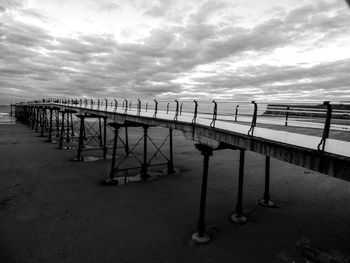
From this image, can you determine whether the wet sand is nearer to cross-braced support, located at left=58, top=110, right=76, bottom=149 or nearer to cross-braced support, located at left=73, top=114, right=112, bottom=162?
cross-braced support, located at left=73, top=114, right=112, bottom=162

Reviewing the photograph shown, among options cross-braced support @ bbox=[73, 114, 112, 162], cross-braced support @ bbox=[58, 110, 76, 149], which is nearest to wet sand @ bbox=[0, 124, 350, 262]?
cross-braced support @ bbox=[73, 114, 112, 162]

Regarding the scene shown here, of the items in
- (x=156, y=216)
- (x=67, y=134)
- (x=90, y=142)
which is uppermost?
(x=67, y=134)

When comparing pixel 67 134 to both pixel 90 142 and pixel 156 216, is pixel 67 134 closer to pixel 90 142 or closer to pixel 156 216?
pixel 90 142

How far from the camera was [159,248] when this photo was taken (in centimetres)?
796

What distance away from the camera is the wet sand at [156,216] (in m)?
7.78

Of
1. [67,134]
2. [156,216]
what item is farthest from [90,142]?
[156,216]

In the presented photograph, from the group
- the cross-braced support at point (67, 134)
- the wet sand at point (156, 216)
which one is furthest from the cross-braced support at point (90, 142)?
the wet sand at point (156, 216)

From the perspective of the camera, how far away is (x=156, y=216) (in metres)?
10.1

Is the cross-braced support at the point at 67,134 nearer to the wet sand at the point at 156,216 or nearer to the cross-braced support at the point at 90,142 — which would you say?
the cross-braced support at the point at 90,142

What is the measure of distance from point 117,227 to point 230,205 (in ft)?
17.6

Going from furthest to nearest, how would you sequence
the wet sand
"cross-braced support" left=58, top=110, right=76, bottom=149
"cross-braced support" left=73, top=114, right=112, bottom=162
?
1. "cross-braced support" left=58, top=110, right=76, bottom=149
2. "cross-braced support" left=73, top=114, right=112, bottom=162
3. the wet sand

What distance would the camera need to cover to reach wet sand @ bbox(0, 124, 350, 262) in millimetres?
7781

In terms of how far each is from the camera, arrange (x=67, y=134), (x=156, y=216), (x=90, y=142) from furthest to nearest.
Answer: (x=90, y=142)
(x=67, y=134)
(x=156, y=216)

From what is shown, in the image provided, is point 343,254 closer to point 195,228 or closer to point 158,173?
point 195,228
